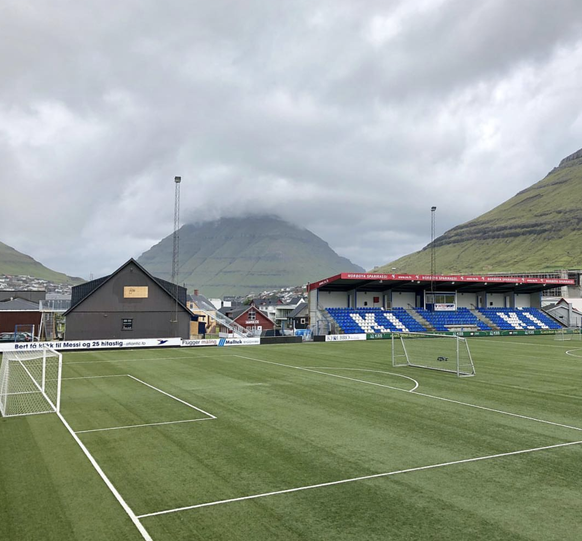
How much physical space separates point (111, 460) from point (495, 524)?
8.18 meters

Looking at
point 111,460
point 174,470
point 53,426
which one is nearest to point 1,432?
point 53,426

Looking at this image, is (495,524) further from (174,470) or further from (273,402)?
(273,402)

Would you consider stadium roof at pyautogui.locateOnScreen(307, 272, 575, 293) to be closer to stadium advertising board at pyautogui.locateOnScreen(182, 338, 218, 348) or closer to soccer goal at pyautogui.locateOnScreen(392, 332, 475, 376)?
stadium advertising board at pyautogui.locateOnScreen(182, 338, 218, 348)

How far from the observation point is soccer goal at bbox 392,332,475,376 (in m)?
27.9

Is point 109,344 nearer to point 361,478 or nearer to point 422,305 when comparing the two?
point 361,478

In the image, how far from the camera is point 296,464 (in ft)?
35.7

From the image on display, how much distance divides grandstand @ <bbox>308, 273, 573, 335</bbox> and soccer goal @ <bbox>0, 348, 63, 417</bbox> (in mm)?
38798

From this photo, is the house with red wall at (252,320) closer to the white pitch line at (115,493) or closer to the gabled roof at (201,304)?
the gabled roof at (201,304)

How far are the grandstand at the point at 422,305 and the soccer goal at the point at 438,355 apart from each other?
25226 mm

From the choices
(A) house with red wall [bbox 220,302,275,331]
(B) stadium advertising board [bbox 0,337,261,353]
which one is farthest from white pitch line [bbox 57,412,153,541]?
(A) house with red wall [bbox 220,302,275,331]

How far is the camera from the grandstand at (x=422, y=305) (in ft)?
204

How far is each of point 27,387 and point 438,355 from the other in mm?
23359

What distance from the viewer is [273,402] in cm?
1823

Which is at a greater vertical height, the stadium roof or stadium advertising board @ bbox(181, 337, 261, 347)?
the stadium roof
